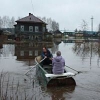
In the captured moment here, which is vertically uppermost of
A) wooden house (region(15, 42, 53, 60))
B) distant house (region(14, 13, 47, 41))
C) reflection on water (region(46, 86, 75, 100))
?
distant house (region(14, 13, 47, 41))

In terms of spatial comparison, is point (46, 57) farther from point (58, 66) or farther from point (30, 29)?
point (30, 29)

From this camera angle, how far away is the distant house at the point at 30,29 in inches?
2722

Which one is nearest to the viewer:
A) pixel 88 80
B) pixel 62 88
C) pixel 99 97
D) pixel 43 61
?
pixel 99 97

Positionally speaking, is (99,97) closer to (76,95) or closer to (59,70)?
(76,95)

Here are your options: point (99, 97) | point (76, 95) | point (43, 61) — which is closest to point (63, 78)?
point (76, 95)

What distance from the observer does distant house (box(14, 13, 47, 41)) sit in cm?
6914

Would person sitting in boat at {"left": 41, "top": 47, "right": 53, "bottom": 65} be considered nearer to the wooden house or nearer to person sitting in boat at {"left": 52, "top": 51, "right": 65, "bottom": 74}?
person sitting in boat at {"left": 52, "top": 51, "right": 65, "bottom": 74}

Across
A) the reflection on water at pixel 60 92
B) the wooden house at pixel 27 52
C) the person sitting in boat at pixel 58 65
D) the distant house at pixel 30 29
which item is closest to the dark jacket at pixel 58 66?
the person sitting in boat at pixel 58 65

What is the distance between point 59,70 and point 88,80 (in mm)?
2681

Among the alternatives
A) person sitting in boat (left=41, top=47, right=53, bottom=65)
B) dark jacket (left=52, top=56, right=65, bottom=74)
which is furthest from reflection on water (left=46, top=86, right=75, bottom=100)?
person sitting in boat (left=41, top=47, right=53, bottom=65)

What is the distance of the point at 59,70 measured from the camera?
37.4 feet

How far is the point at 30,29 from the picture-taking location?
2771 inches

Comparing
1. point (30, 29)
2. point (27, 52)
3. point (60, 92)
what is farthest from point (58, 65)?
point (30, 29)

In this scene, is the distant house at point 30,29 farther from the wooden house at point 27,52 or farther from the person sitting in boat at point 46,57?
the person sitting in boat at point 46,57
